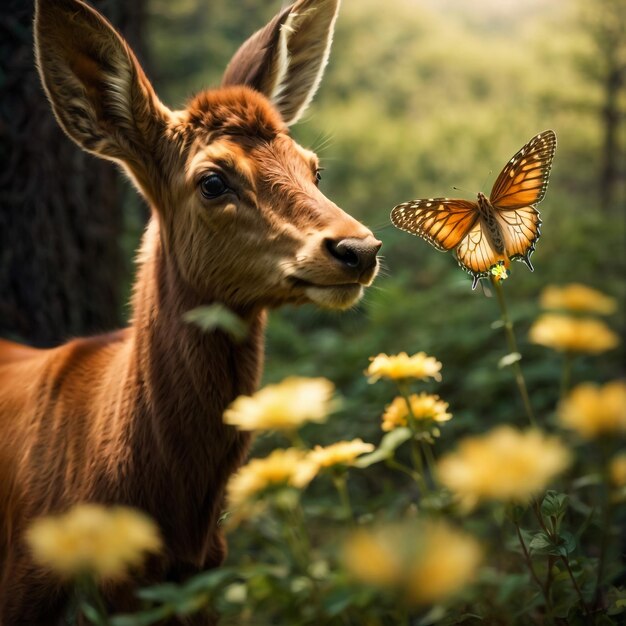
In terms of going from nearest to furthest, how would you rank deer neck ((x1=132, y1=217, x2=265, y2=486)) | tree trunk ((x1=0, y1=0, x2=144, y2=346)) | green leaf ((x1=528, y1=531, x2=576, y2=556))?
green leaf ((x1=528, y1=531, x2=576, y2=556))
deer neck ((x1=132, y1=217, x2=265, y2=486))
tree trunk ((x1=0, y1=0, x2=144, y2=346))

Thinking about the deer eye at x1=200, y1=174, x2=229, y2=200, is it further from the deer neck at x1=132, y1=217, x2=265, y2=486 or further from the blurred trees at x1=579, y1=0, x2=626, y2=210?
the blurred trees at x1=579, y1=0, x2=626, y2=210

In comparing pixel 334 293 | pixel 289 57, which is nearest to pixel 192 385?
pixel 334 293

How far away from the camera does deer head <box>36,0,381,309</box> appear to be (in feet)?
8.14

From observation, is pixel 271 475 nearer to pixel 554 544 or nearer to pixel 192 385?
pixel 554 544

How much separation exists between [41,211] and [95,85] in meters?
1.43

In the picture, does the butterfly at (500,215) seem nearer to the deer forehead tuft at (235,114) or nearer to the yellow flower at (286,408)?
the deer forehead tuft at (235,114)

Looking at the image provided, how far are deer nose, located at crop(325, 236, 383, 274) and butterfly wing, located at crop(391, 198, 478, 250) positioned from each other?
11 cm

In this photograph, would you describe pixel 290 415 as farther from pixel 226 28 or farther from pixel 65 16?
pixel 226 28

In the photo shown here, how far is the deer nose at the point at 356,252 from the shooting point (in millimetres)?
2371

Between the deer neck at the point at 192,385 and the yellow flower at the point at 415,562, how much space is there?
1.62 metres

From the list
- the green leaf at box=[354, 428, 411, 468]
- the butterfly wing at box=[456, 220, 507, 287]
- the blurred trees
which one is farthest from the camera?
the blurred trees

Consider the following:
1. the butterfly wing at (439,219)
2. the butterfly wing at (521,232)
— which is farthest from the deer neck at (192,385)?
the butterfly wing at (521,232)

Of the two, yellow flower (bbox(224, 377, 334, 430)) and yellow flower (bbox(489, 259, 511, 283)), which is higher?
yellow flower (bbox(489, 259, 511, 283))

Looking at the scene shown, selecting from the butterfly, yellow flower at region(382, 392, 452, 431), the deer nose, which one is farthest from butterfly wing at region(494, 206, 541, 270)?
yellow flower at region(382, 392, 452, 431)
